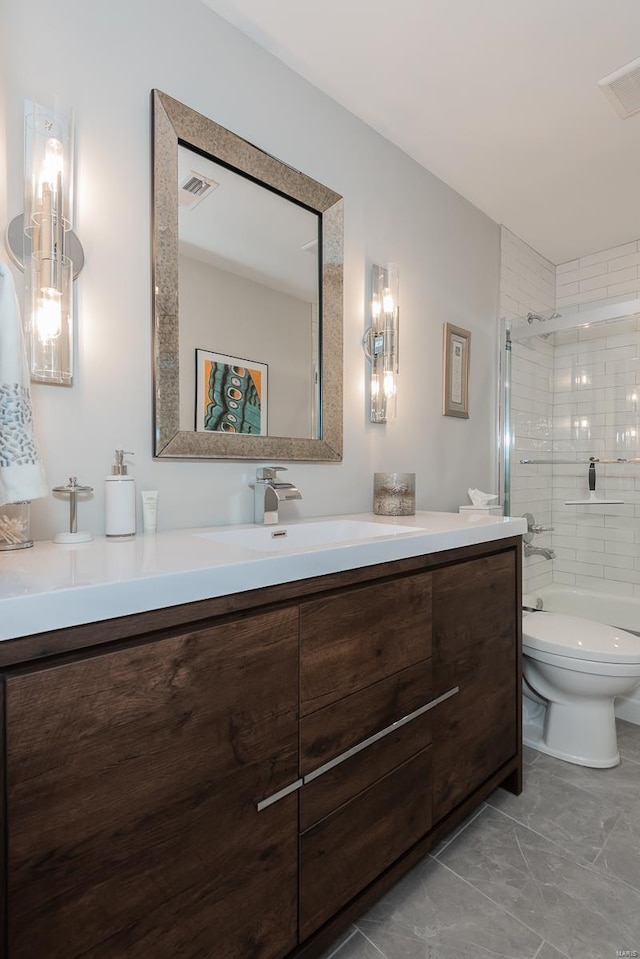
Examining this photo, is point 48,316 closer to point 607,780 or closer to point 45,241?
point 45,241

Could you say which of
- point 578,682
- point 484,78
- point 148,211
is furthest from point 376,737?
point 484,78

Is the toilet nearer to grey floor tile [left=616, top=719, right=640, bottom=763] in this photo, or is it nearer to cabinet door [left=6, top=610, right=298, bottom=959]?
grey floor tile [left=616, top=719, right=640, bottom=763]

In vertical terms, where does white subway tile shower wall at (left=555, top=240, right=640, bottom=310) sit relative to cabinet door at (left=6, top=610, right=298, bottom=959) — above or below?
above

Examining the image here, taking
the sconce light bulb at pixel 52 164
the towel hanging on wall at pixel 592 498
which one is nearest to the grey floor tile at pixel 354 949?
the sconce light bulb at pixel 52 164

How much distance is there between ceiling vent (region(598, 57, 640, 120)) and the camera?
1.71 m

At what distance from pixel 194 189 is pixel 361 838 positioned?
1697 mm

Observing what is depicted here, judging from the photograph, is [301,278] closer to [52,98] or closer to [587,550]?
[52,98]

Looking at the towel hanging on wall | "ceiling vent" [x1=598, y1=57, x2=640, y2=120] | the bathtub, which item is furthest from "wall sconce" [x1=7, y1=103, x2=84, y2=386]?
the towel hanging on wall

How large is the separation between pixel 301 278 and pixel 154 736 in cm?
144

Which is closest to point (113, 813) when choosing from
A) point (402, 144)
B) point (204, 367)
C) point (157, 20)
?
point (204, 367)

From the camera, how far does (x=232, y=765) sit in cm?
88

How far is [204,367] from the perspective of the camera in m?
1.45

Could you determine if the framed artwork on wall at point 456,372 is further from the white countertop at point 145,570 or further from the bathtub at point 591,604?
the white countertop at point 145,570

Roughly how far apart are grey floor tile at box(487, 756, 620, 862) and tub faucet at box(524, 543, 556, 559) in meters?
1.16
